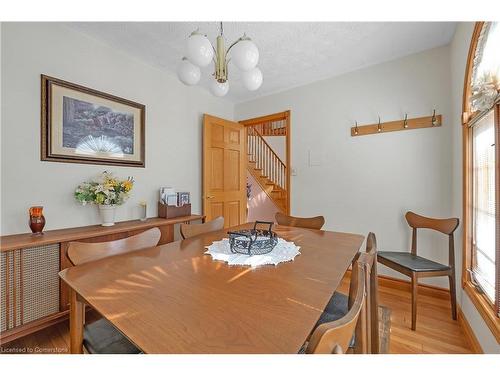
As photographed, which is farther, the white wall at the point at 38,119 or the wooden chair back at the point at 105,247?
the white wall at the point at 38,119

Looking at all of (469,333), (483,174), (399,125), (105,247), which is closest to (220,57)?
(105,247)

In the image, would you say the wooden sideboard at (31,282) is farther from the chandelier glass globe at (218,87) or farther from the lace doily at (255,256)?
the chandelier glass globe at (218,87)

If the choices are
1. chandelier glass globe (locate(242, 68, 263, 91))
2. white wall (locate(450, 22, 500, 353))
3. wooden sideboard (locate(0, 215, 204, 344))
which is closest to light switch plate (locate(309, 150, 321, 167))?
white wall (locate(450, 22, 500, 353))

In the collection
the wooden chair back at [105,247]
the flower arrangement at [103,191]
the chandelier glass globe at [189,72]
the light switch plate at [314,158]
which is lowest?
the wooden chair back at [105,247]

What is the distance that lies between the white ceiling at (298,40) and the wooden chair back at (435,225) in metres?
1.68

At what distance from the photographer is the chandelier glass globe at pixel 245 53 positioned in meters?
1.31

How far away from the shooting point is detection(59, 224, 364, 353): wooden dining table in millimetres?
579

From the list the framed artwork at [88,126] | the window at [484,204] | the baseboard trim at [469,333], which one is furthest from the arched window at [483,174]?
the framed artwork at [88,126]

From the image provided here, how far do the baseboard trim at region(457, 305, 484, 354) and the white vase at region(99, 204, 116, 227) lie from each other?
295cm

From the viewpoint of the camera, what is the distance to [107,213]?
2.17 meters

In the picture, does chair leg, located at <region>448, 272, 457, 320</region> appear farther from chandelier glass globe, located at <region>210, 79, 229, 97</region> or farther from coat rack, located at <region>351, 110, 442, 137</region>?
chandelier glass globe, located at <region>210, 79, 229, 97</region>

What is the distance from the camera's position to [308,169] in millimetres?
3127

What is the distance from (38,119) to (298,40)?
7.79 feet
